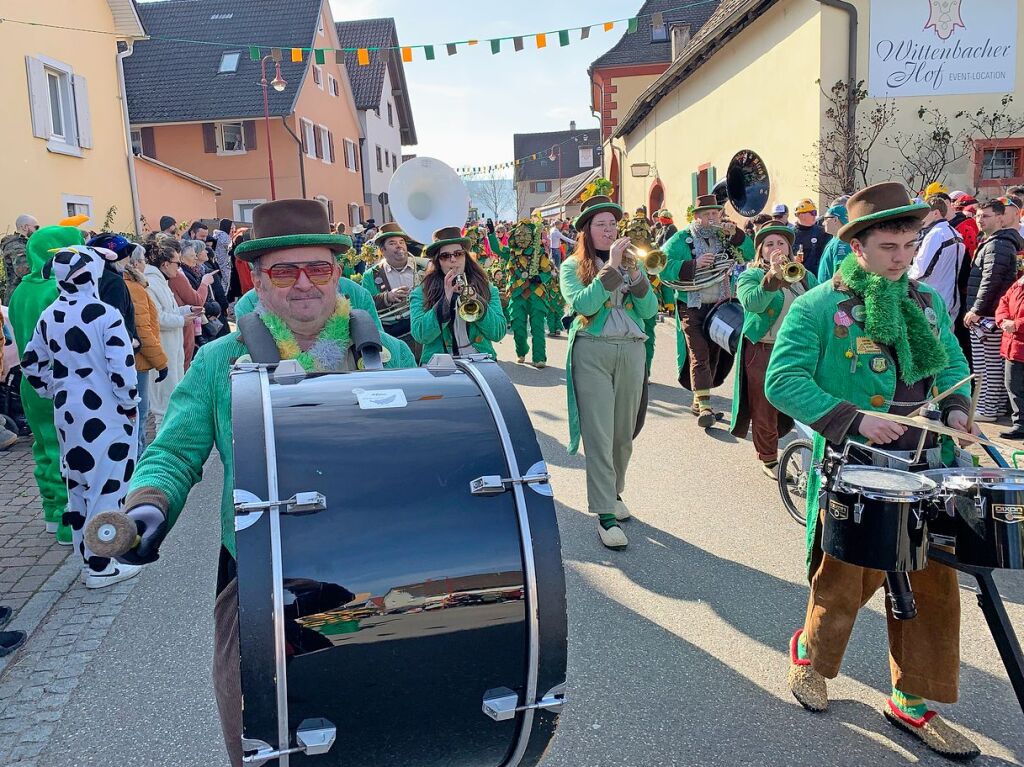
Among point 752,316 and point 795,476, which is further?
point 752,316

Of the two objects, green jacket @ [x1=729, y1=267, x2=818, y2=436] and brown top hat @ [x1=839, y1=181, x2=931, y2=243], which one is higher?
brown top hat @ [x1=839, y1=181, x2=931, y2=243]

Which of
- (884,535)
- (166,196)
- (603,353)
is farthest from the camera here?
(166,196)

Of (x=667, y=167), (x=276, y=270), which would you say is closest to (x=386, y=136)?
(x=667, y=167)

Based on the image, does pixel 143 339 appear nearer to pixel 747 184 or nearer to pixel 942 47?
pixel 942 47

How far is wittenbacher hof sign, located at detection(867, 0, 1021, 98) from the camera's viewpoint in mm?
11492

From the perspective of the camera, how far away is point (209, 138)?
98.1 feet

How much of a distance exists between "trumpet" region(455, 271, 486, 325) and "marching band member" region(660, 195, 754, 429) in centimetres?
279

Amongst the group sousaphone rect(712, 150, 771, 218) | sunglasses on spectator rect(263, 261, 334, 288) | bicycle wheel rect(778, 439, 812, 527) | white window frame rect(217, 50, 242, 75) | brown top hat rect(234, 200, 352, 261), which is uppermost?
white window frame rect(217, 50, 242, 75)

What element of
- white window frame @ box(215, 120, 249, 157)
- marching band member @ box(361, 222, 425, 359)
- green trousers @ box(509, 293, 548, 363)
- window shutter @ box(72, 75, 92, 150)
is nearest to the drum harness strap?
marching band member @ box(361, 222, 425, 359)

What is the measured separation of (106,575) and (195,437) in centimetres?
276

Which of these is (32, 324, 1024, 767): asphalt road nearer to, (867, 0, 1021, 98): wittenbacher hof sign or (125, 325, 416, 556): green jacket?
(125, 325, 416, 556): green jacket

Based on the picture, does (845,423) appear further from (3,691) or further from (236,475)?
(3,691)

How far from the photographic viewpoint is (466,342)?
573cm

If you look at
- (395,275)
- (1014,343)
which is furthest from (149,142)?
(1014,343)
